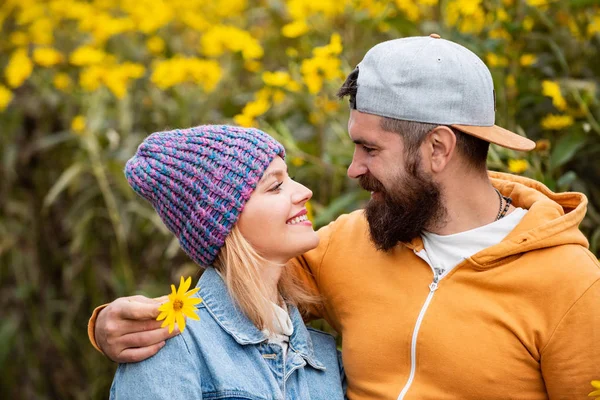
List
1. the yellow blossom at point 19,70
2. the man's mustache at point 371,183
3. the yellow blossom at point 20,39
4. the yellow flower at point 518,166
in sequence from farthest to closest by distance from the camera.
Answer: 1. the yellow blossom at point 20,39
2. the yellow blossom at point 19,70
3. the yellow flower at point 518,166
4. the man's mustache at point 371,183

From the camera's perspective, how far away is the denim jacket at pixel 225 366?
4.87 feet

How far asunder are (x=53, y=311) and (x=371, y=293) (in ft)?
6.59

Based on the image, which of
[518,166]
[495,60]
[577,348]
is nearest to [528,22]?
[495,60]

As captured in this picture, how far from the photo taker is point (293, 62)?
105 inches

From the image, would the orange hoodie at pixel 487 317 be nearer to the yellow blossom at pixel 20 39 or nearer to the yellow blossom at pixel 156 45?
the yellow blossom at pixel 156 45

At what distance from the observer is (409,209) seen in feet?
5.49

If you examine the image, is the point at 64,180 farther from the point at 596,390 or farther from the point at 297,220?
the point at 596,390

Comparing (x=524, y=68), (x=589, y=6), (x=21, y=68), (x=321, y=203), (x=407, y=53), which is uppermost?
(x=407, y=53)

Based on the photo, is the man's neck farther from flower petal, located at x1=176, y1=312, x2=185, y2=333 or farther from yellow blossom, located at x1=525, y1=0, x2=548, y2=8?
yellow blossom, located at x1=525, y1=0, x2=548, y2=8

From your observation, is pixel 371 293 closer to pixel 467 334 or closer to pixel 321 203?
pixel 467 334

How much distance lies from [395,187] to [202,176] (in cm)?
42

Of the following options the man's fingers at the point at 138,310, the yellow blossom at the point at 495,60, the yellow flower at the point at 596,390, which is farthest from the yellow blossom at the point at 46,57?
the yellow flower at the point at 596,390

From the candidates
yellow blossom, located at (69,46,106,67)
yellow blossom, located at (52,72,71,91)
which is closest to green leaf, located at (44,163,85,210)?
yellow blossom, located at (69,46,106,67)

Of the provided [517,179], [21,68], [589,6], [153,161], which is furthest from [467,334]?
[21,68]
